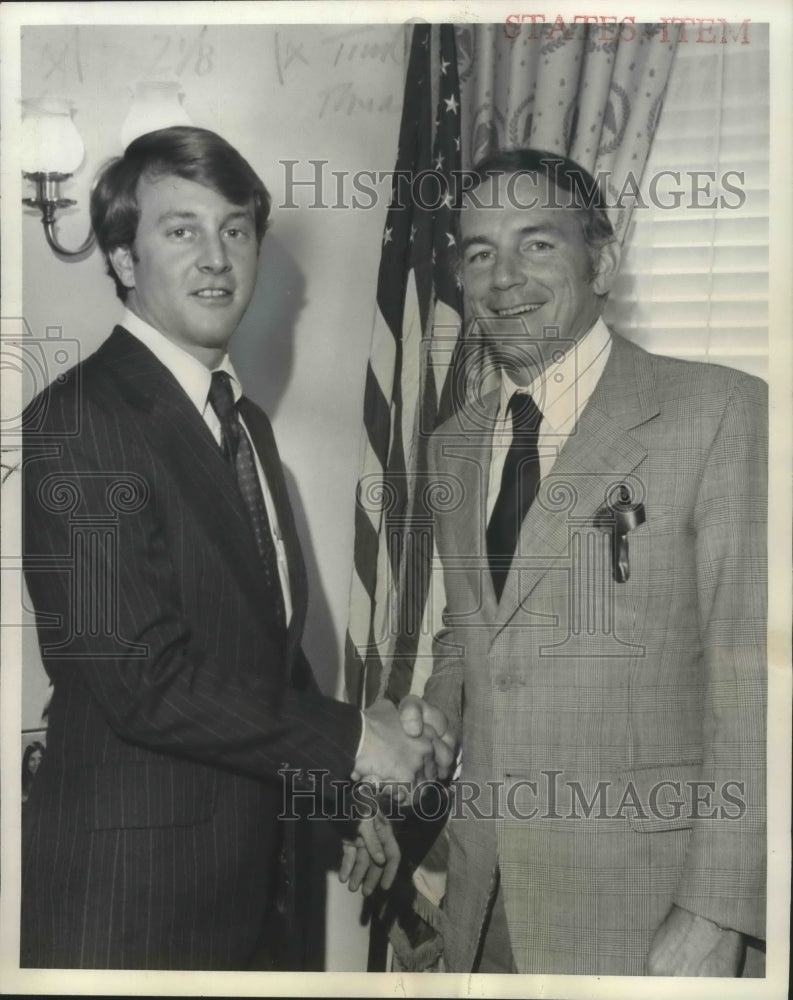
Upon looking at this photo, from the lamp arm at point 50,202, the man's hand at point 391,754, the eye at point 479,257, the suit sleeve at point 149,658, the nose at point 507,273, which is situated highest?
the lamp arm at point 50,202

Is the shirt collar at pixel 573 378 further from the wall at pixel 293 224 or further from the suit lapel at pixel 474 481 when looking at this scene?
the wall at pixel 293 224

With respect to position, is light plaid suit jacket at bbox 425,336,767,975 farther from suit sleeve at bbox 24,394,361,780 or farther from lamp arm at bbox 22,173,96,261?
lamp arm at bbox 22,173,96,261

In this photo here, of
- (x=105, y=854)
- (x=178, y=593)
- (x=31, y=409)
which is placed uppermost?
(x=31, y=409)

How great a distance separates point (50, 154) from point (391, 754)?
123cm

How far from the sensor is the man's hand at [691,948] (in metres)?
1.85

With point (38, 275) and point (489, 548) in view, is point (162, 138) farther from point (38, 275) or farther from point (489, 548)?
point (489, 548)

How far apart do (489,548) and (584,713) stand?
327 millimetres

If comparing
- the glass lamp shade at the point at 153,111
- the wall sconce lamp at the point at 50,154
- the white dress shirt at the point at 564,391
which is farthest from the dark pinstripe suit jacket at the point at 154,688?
the white dress shirt at the point at 564,391

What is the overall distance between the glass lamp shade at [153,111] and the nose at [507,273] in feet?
1.98

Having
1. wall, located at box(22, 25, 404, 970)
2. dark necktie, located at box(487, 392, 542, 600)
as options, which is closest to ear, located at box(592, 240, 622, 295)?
dark necktie, located at box(487, 392, 542, 600)

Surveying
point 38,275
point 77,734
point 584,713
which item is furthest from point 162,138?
point 584,713

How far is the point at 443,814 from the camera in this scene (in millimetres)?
1929

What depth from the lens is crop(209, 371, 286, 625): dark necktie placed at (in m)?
1.92

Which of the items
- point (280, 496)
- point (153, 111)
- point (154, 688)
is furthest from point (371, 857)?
point (153, 111)
